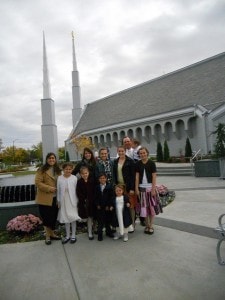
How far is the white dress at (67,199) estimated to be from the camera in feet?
18.3

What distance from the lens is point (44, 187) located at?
555 cm

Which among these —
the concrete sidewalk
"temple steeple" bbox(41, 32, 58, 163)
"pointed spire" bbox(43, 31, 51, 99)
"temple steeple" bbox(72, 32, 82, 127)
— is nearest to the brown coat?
the concrete sidewalk

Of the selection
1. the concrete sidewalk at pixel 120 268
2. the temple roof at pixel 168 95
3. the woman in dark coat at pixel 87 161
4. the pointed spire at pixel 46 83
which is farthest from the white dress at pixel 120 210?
the pointed spire at pixel 46 83

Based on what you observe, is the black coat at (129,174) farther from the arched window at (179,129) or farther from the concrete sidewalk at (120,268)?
the arched window at (179,129)

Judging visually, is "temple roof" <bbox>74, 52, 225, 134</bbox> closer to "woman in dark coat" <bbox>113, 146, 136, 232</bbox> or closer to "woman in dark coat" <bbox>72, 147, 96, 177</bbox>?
"woman in dark coat" <bbox>113, 146, 136, 232</bbox>

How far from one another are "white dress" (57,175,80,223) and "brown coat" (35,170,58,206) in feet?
0.58

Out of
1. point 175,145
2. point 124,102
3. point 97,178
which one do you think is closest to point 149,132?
point 175,145

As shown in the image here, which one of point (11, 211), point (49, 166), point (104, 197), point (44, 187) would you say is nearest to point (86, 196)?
point (104, 197)

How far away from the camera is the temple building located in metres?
25.2

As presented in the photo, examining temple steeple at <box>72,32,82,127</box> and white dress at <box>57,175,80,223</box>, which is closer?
white dress at <box>57,175,80,223</box>

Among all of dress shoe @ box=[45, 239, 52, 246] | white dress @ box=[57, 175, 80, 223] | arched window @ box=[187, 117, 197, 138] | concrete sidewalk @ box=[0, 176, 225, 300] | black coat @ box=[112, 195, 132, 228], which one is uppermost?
arched window @ box=[187, 117, 197, 138]

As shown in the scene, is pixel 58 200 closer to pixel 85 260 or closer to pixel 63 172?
pixel 63 172

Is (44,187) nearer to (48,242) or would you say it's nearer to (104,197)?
(48,242)

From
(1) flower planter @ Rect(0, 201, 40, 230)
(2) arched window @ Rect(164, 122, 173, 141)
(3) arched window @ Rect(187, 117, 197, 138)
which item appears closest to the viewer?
(1) flower planter @ Rect(0, 201, 40, 230)
